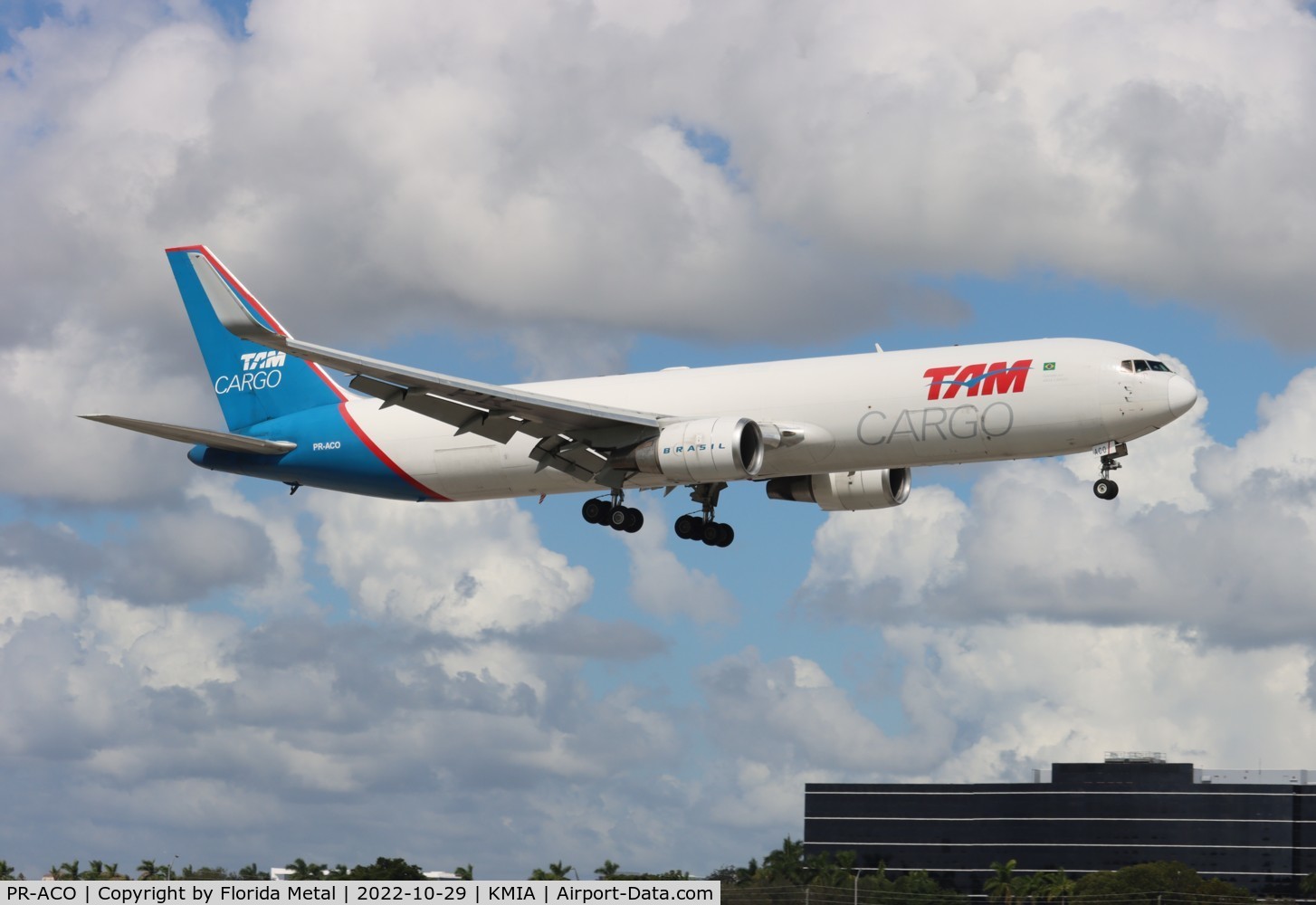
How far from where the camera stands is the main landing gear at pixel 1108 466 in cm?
4775

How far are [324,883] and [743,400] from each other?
1976 cm

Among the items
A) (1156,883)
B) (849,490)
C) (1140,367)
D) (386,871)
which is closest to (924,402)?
(1140,367)

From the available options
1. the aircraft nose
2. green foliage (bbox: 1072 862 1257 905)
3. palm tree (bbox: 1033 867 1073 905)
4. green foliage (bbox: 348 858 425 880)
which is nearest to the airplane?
the aircraft nose

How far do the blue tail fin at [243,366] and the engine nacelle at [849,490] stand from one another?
15021 mm

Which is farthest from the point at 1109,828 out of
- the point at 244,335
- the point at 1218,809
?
the point at 244,335

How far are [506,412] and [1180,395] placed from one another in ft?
60.6

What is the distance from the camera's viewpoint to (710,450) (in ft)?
159

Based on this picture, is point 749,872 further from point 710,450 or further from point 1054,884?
point 710,450

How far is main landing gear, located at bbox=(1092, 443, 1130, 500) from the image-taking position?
4775 cm

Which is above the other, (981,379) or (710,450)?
(981,379)

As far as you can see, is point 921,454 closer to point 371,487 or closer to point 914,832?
point 371,487

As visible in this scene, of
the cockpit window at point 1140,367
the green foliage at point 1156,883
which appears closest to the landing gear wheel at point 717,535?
the cockpit window at point 1140,367

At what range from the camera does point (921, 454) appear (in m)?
48.4

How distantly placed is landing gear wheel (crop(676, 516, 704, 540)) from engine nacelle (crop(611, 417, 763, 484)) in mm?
6736
